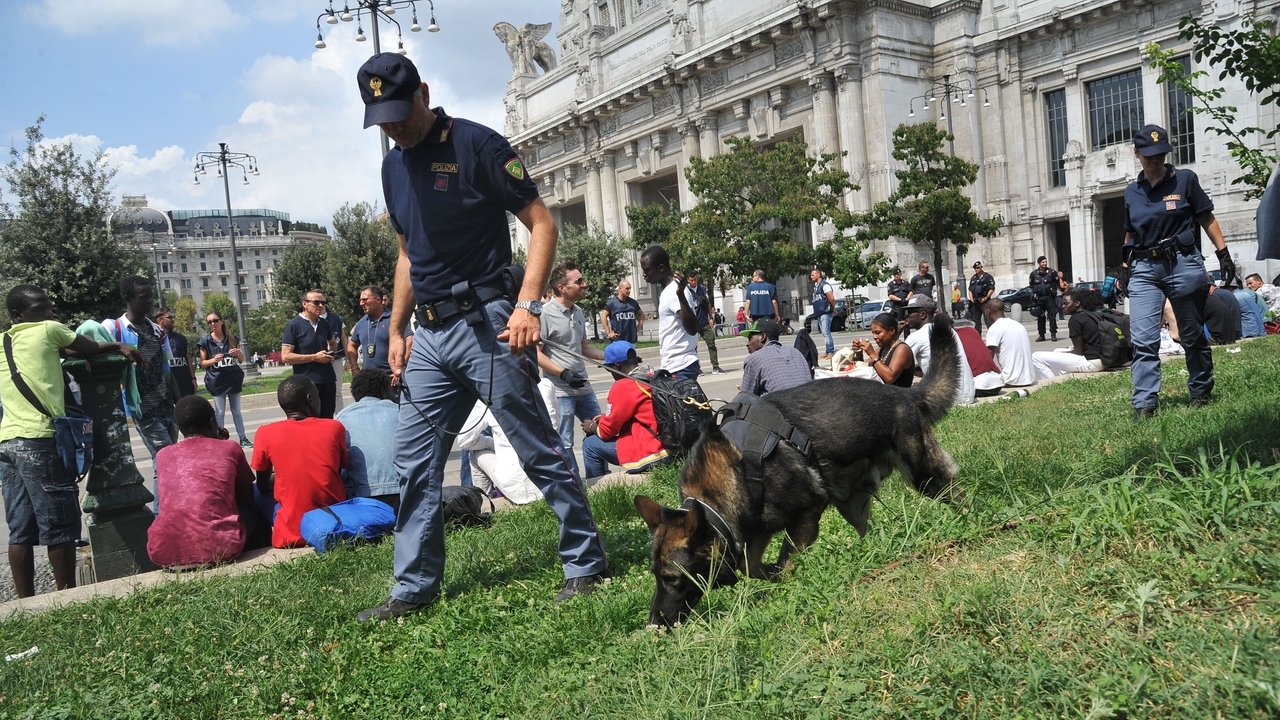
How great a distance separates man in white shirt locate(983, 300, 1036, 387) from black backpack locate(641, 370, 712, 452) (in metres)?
5.25

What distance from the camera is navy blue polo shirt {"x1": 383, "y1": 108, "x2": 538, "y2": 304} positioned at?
396cm

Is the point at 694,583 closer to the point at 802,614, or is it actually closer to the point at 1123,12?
the point at 802,614

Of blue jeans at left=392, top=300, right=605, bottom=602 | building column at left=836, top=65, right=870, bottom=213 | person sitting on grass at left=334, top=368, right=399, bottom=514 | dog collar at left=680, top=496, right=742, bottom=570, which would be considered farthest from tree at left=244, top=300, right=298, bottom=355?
dog collar at left=680, top=496, right=742, bottom=570

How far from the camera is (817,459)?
3635 millimetres

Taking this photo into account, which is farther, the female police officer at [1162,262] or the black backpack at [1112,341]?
the black backpack at [1112,341]

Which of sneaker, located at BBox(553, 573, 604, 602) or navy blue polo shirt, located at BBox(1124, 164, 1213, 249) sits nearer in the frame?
sneaker, located at BBox(553, 573, 604, 602)

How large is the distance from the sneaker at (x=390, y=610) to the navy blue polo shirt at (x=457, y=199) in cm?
142

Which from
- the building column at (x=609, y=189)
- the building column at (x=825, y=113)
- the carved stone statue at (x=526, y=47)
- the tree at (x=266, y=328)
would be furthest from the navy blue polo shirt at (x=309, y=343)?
the carved stone statue at (x=526, y=47)

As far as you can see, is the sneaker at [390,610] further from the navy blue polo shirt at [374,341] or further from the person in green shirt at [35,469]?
the navy blue polo shirt at [374,341]

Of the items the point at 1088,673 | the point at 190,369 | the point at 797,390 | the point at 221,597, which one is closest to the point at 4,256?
the point at 190,369

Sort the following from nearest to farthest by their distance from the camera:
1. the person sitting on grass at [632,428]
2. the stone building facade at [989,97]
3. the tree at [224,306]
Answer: the person sitting on grass at [632,428] < the stone building facade at [989,97] < the tree at [224,306]

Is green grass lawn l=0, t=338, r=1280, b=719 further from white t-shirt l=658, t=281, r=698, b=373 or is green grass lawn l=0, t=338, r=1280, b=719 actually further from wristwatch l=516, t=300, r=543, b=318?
white t-shirt l=658, t=281, r=698, b=373

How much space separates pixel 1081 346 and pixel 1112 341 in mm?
597

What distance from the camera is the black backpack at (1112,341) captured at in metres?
11.1
